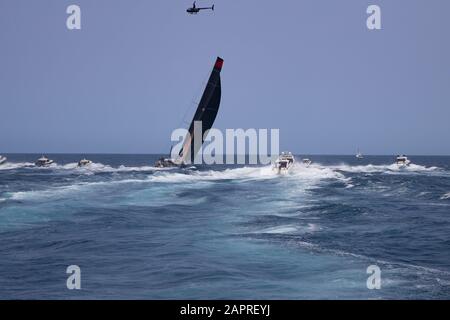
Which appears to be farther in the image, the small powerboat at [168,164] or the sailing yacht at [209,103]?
the small powerboat at [168,164]

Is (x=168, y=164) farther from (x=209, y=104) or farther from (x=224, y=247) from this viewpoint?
(x=224, y=247)

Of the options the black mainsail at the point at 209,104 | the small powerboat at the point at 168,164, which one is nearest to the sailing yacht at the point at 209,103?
the black mainsail at the point at 209,104

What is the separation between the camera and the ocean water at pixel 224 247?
14078mm

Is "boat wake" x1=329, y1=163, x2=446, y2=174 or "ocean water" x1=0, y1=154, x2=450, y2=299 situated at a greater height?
"ocean water" x1=0, y1=154, x2=450, y2=299

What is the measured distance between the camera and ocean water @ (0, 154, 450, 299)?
1408 cm

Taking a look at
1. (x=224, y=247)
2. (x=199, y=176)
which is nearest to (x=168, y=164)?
(x=199, y=176)

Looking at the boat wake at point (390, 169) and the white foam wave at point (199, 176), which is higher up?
the white foam wave at point (199, 176)

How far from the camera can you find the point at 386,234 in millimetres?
23297

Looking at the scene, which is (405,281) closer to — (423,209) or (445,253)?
(445,253)

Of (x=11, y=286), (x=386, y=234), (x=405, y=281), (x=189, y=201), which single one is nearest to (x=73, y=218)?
(x=189, y=201)

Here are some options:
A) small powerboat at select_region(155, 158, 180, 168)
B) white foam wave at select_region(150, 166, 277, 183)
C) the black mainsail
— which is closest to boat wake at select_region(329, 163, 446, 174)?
white foam wave at select_region(150, 166, 277, 183)

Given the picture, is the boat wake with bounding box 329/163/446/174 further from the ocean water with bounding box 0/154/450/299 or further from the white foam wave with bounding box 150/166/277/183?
the ocean water with bounding box 0/154/450/299

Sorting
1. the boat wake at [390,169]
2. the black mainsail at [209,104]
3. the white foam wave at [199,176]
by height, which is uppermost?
the black mainsail at [209,104]

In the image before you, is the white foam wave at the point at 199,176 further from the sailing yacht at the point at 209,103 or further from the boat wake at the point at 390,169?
the boat wake at the point at 390,169
